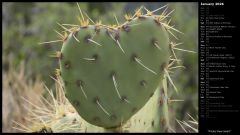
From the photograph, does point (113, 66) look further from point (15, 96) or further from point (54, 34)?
point (54, 34)

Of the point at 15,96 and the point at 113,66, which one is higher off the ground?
the point at 113,66

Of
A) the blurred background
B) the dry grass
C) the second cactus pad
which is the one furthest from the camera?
the blurred background

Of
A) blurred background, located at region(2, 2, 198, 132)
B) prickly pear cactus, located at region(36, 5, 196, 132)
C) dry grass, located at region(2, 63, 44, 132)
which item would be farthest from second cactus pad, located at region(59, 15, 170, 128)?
blurred background, located at region(2, 2, 198, 132)

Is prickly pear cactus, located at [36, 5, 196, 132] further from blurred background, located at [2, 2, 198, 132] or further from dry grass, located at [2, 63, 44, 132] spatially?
blurred background, located at [2, 2, 198, 132]

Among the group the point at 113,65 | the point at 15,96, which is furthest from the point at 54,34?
the point at 113,65

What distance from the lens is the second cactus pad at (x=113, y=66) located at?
2.11m

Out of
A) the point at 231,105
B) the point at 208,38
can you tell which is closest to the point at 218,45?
the point at 208,38

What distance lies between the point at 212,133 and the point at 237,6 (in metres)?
0.51

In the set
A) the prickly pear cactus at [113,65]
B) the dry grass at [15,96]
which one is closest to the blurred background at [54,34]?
the dry grass at [15,96]

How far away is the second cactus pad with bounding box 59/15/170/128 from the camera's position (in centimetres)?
211

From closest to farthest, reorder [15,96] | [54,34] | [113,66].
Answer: [113,66]
[15,96]
[54,34]

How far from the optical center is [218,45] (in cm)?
260

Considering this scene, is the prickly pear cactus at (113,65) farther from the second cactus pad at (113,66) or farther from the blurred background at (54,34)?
the blurred background at (54,34)

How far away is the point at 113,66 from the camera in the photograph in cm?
213
